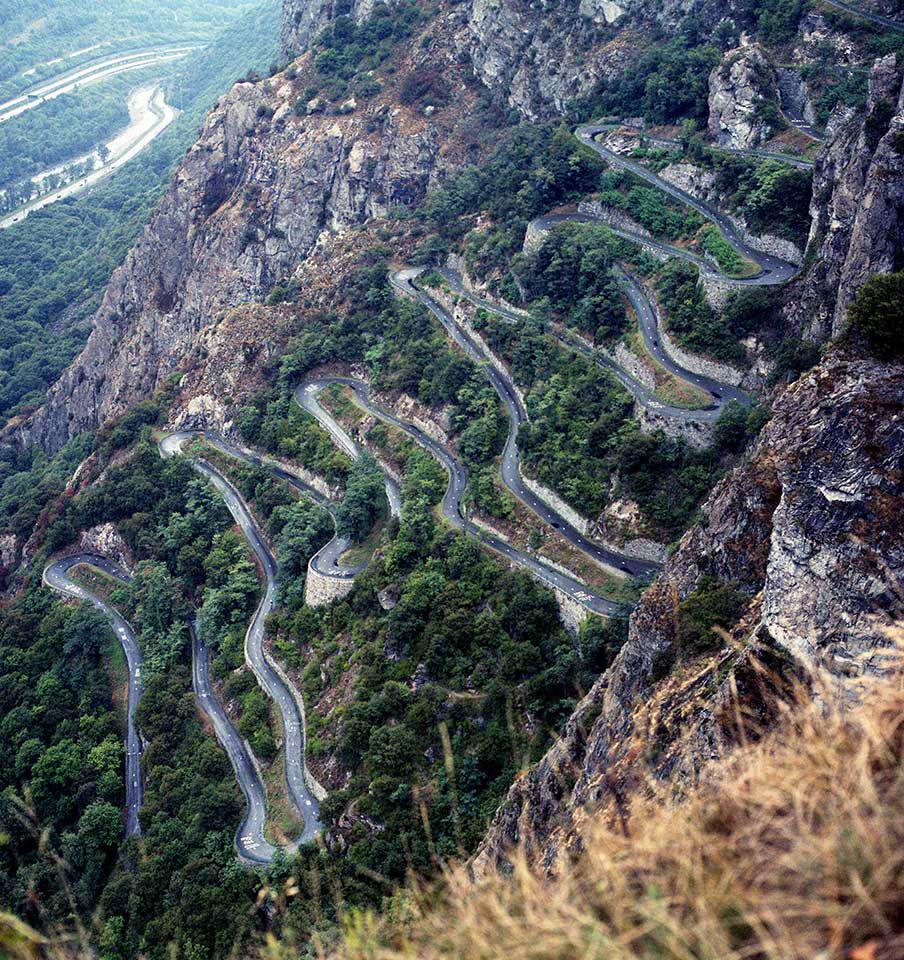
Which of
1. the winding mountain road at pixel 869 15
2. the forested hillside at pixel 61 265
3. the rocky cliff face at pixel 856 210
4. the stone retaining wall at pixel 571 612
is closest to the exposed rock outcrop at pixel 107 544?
the stone retaining wall at pixel 571 612

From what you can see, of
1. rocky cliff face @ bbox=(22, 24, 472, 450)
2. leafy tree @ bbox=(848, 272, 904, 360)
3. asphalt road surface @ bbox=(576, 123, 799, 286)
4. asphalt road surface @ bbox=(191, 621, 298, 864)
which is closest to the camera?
leafy tree @ bbox=(848, 272, 904, 360)

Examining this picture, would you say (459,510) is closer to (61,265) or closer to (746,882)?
(746,882)

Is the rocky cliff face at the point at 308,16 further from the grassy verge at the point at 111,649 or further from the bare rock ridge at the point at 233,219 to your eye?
the grassy verge at the point at 111,649

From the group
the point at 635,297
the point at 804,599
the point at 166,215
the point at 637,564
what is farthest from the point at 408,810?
the point at 166,215

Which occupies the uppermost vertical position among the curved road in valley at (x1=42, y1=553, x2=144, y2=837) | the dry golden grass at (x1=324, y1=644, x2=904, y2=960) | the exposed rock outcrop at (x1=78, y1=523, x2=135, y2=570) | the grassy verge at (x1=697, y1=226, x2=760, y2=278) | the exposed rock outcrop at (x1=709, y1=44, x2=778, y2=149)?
the dry golden grass at (x1=324, y1=644, x2=904, y2=960)

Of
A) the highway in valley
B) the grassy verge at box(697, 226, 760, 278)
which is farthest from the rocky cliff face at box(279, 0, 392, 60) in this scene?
the grassy verge at box(697, 226, 760, 278)

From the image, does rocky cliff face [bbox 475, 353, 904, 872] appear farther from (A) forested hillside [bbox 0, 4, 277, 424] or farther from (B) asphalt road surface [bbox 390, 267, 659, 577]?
(A) forested hillside [bbox 0, 4, 277, 424]

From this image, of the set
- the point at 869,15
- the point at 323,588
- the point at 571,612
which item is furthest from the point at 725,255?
→ the point at 323,588
